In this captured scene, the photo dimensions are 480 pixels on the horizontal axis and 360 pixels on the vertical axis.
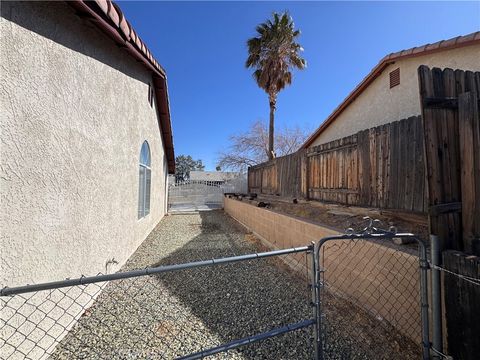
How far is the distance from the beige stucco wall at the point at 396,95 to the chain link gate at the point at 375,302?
496 cm

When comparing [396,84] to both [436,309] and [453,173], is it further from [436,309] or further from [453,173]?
[436,309]

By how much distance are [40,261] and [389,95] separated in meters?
8.62

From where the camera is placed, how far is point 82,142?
3125mm

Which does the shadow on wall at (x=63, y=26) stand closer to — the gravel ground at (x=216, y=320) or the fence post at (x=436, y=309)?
the gravel ground at (x=216, y=320)

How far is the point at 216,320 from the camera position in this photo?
3.02 m

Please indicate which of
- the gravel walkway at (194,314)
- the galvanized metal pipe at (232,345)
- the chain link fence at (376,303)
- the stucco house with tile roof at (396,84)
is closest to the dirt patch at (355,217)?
the chain link fence at (376,303)

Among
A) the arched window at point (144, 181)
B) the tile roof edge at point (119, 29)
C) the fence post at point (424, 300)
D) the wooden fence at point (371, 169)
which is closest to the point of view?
the fence post at point (424, 300)

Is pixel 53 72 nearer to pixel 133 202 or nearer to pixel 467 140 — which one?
pixel 133 202

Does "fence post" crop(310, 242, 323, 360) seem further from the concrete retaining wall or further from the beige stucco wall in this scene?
the beige stucco wall

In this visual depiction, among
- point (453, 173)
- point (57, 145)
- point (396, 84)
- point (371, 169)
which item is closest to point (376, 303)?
point (453, 173)

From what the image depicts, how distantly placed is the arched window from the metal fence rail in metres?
3.05

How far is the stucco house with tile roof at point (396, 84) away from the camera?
535 cm

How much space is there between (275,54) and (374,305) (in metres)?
14.3

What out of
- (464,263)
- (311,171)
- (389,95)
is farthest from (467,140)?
(389,95)
